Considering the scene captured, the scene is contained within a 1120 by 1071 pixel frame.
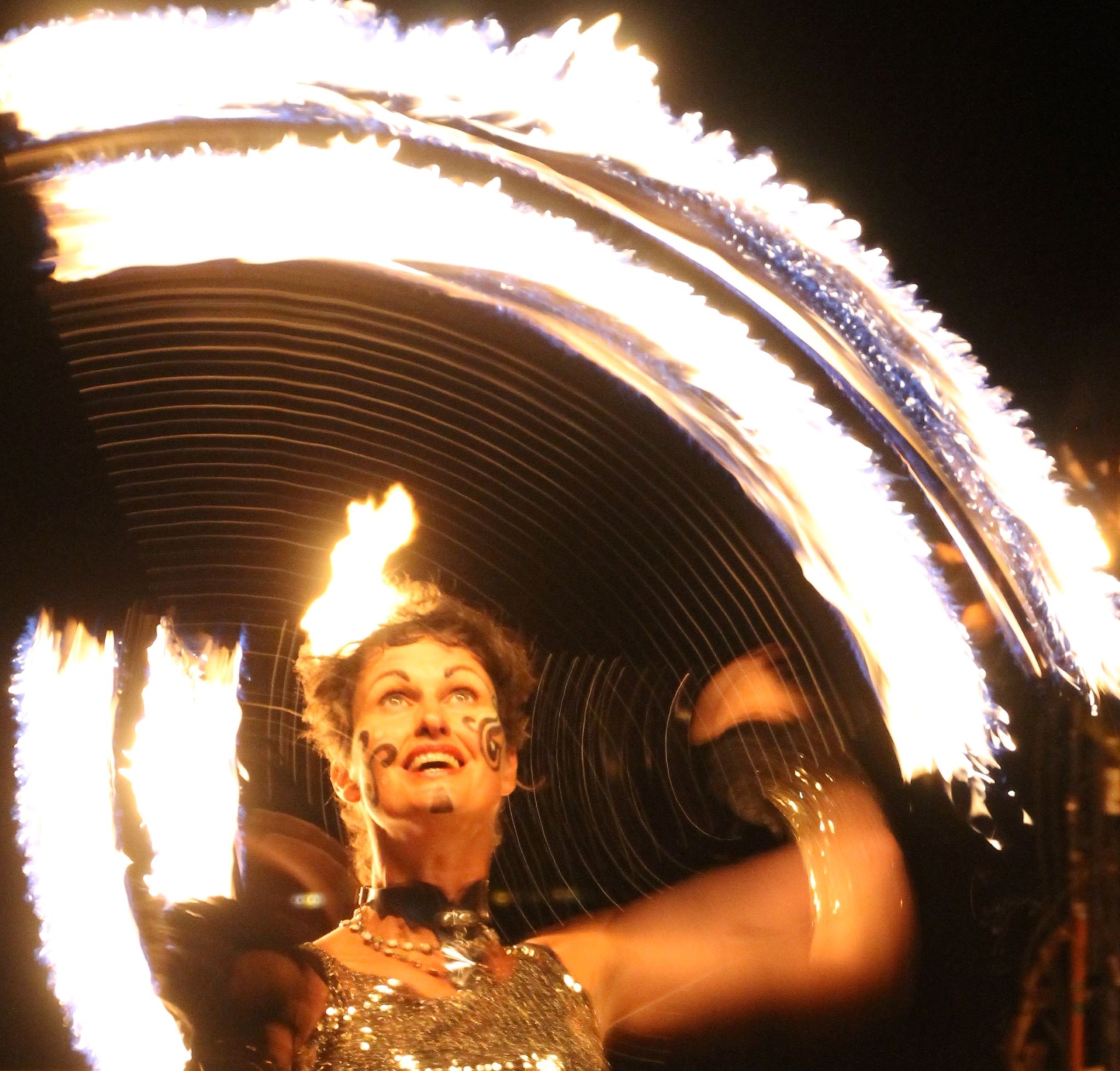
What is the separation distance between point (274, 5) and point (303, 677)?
1.13m

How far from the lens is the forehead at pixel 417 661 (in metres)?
2.22

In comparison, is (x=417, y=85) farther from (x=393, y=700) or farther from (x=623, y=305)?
(x=393, y=700)

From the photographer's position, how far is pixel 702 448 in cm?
237

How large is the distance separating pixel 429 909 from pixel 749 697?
0.68m

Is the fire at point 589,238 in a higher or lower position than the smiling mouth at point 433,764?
higher

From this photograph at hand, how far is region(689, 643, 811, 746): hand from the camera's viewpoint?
2357mm

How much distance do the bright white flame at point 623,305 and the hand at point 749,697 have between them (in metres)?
0.17

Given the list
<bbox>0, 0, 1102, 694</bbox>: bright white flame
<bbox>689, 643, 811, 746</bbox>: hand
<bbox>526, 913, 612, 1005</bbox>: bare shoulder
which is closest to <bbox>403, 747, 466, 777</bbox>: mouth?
<bbox>526, 913, 612, 1005</bbox>: bare shoulder

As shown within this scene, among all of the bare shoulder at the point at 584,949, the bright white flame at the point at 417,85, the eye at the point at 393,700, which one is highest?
the bright white flame at the point at 417,85

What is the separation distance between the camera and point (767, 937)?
7.47 feet

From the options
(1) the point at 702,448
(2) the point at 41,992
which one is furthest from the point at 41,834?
(1) the point at 702,448

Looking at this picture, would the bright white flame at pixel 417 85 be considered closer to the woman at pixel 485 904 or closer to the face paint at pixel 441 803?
the woman at pixel 485 904

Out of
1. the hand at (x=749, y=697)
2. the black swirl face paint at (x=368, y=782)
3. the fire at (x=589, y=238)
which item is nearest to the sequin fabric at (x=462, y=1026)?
the black swirl face paint at (x=368, y=782)

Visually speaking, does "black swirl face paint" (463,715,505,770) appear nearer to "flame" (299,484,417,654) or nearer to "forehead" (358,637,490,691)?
"forehead" (358,637,490,691)
